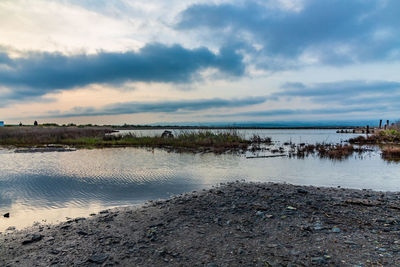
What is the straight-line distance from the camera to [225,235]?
5652mm

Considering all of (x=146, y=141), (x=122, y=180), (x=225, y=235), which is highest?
(x=146, y=141)

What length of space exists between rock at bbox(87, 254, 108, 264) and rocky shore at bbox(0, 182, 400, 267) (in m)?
0.02

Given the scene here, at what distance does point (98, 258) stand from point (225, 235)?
250 centimetres

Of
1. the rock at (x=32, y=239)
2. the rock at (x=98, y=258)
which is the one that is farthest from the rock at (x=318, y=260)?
the rock at (x=32, y=239)

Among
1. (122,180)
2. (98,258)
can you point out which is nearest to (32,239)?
(98,258)

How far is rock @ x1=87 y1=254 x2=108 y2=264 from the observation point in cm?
468

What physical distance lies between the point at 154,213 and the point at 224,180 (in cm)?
591

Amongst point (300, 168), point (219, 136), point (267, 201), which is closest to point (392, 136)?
point (219, 136)

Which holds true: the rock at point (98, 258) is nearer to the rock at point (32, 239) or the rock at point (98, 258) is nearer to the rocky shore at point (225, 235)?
the rocky shore at point (225, 235)

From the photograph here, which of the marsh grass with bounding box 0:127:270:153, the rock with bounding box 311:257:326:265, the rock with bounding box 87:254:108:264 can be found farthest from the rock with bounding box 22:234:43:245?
the marsh grass with bounding box 0:127:270:153

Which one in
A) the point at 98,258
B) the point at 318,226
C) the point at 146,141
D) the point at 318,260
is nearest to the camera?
the point at 318,260

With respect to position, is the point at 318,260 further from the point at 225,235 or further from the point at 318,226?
the point at 225,235

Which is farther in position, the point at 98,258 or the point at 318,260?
the point at 98,258

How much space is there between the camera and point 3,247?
544 centimetres
